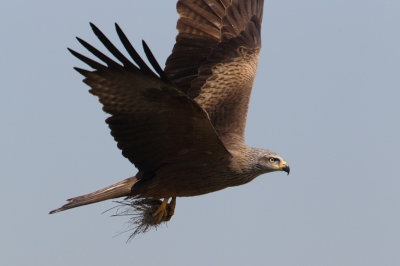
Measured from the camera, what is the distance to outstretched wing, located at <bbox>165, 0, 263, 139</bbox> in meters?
9.41

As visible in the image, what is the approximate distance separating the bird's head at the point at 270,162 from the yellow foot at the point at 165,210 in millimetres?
1163

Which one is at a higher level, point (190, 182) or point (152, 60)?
point (152, 60)

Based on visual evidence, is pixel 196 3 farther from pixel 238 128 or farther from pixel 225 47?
pixel 238 128

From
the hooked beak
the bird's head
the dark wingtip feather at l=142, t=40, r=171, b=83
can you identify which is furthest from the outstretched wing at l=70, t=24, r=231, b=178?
the hooked beak

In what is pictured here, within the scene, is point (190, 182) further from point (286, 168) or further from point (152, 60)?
point (152, 60)

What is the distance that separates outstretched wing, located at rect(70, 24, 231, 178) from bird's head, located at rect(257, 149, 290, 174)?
531mm

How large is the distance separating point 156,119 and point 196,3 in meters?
3.32

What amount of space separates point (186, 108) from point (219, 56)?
2859 mm

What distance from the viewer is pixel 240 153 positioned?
8.39 meters

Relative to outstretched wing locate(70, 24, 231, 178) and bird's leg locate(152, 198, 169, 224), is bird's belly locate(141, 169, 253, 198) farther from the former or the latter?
bird's leg locate(152, 198, 169, 224)

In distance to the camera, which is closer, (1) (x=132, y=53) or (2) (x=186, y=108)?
(1) (x=132, y=53)

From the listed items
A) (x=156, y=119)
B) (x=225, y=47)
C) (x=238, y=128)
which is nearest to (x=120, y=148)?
(x=156, y=119)

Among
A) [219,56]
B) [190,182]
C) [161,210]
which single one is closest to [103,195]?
[161,210]

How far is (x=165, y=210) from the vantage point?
28.8ft
